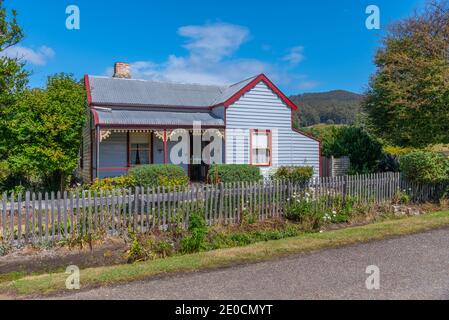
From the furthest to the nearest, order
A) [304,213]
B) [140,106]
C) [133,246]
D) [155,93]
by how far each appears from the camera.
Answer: [155,93] → [140,106] → [304,213] → [133,246]

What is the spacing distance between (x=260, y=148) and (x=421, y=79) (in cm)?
767

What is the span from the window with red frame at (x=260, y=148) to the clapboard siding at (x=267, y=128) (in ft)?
0.85

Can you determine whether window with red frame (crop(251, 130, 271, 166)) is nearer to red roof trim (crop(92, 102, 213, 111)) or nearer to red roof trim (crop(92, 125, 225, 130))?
red roof trim (crop(92, 125, 225, 130))

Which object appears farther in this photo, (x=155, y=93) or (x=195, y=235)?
(x=155, y=93)

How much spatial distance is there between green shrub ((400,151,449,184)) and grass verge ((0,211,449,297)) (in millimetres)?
3489

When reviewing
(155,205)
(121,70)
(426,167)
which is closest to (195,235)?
(155,205)

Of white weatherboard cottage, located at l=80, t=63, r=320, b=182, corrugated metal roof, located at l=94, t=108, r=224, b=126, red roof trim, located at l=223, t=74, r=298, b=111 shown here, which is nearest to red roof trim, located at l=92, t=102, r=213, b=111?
white weatherboard cottage, located at l=80, t=63, r=320, b=182

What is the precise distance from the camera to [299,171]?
1324cm

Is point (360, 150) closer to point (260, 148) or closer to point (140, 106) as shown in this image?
point (260, 148)

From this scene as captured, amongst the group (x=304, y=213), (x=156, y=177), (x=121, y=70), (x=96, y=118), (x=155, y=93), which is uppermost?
(x=121, y=70)

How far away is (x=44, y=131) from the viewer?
14.0 metres

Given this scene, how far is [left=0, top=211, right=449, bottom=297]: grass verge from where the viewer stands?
216 inches

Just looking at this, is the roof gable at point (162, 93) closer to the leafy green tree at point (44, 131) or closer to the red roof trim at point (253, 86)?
the red roof trim at point (253, 86)
